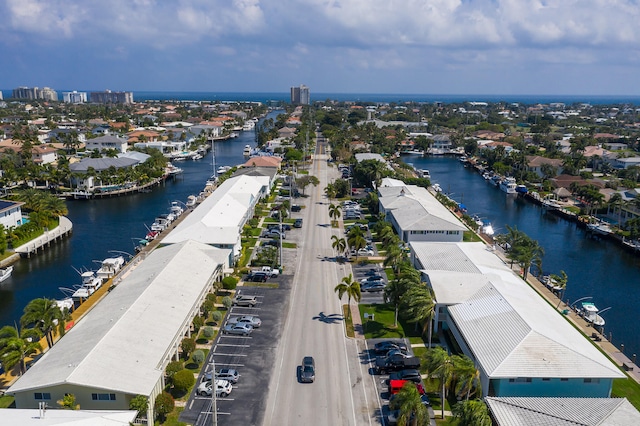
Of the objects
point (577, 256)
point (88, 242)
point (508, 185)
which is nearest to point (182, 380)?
point (88, 242)

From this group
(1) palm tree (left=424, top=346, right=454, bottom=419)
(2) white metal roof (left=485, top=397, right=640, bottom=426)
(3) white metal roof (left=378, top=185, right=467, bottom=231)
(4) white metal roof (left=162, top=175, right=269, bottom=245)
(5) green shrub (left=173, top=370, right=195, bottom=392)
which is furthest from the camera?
(3) white metal roof (left=378, top=185, right=467, bottom=231)

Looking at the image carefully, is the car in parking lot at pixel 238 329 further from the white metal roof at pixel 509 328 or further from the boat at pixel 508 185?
the boat at pixel 508 185

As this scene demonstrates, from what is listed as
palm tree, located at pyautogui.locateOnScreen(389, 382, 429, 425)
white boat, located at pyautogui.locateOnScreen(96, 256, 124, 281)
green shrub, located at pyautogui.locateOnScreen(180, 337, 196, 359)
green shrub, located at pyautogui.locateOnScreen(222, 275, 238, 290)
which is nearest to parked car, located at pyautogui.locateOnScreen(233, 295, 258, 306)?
green shrub, located at pyautogui.locateOnScreen(222, 275, 238, 290)

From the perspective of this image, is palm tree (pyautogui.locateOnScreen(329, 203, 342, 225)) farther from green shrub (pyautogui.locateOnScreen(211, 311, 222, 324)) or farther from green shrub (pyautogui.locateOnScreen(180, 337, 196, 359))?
green shrub (pyautogui.locateOnScreen(180, 337, 196, 359))

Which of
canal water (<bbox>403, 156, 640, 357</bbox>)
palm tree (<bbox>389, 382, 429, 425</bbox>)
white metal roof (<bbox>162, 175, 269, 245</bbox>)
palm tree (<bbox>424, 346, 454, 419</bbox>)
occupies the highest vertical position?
white metal roof (<bbox>162, 175, 269, 245</bbox>)

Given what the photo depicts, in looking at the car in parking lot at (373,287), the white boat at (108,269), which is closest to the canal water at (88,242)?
the white boat at (108,269)
